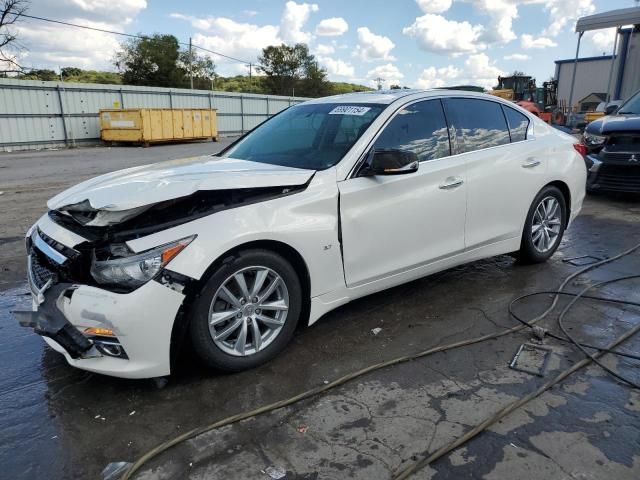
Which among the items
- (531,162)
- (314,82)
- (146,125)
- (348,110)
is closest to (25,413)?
(348,110)

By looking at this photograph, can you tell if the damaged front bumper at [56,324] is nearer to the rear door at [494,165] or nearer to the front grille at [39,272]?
the front grille at [39,272]

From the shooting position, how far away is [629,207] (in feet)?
26.7

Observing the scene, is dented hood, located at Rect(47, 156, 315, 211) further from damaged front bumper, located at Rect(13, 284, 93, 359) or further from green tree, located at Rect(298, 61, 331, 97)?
green tree, located at Rect(298, 61, 331, 97)

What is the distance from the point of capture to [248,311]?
303 cm

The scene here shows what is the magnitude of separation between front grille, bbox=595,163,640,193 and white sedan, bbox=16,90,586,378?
162 inches

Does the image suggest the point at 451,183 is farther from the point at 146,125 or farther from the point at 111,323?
the point at 146,125

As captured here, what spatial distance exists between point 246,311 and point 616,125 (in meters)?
7.34

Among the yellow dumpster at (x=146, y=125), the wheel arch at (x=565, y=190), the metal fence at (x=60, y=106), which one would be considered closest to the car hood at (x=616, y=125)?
the wheel arch at (x=565, y=190)

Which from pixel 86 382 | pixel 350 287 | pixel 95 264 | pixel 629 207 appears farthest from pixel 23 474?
pixel 629 207

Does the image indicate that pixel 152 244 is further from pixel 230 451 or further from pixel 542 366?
pixel 542 366

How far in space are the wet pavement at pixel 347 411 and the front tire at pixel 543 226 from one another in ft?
3.69

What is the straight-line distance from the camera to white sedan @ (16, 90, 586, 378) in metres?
2.67

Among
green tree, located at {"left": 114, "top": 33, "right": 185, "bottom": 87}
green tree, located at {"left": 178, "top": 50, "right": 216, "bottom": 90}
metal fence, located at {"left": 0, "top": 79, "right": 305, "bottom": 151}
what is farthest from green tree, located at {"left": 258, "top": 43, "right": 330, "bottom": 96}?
metal fence, located at {"left": 0, "top": 79, "right": 305, "bottom": 151}

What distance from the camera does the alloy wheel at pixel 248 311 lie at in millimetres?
2914
